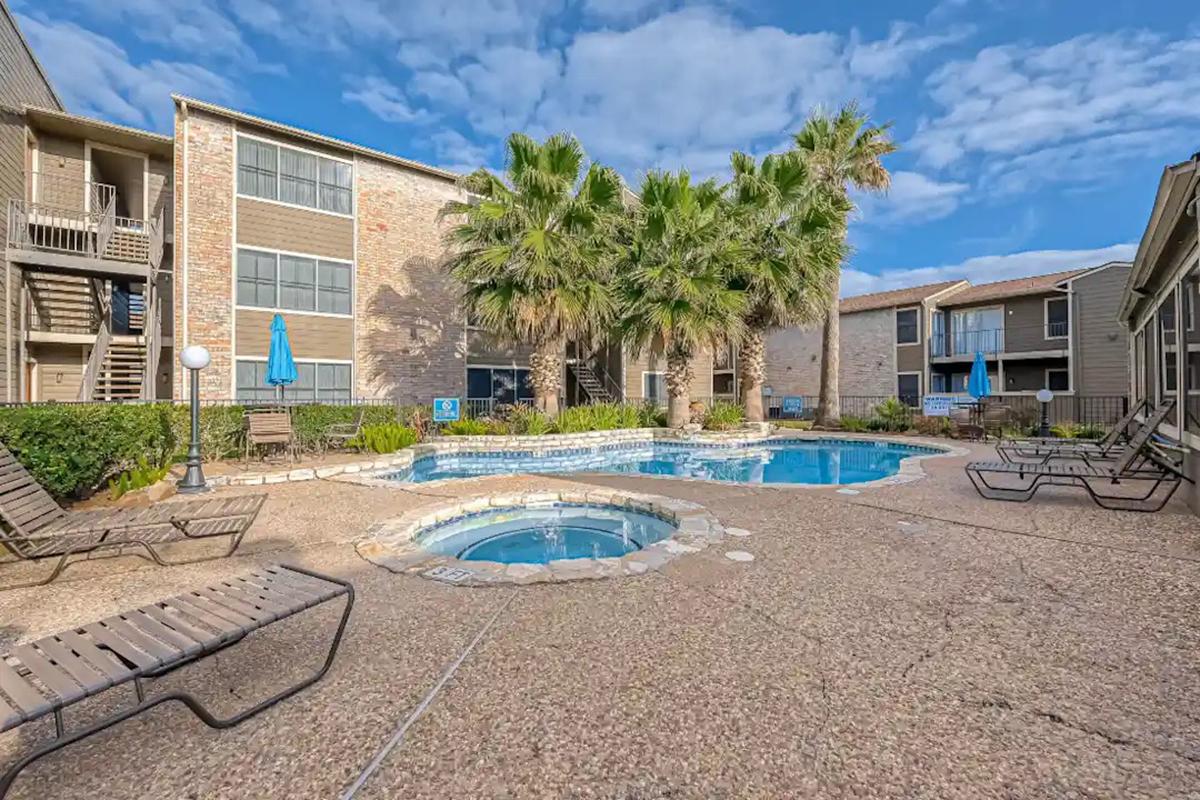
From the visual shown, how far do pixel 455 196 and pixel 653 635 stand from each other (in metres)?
17.9

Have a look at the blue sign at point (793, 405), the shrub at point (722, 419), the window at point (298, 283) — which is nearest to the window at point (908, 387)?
the blue sign at point (793, 405)

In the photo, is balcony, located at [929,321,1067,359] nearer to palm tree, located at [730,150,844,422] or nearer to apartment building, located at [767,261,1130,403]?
apartment building, located at [767,261,1130,403]

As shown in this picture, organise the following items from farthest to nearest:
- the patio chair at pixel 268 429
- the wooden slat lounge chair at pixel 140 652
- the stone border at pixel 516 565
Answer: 1. the patio chair at pixel 268 429
2. the stone border at pixel 516 565
3. the wooden slat lounge chair at pixel 140 652

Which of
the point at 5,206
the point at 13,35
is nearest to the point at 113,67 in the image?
the point at 13,35

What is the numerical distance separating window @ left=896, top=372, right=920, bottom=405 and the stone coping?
10.9 metres

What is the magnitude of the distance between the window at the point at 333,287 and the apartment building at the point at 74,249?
370 cm

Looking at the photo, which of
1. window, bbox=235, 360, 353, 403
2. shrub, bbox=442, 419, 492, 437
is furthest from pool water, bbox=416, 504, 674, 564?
window, bbox=235, 360, 353, 403

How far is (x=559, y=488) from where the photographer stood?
7.67m

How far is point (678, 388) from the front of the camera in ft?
51.7

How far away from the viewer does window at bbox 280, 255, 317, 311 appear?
14973mm

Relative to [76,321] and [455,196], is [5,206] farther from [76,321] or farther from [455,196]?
[455,196]

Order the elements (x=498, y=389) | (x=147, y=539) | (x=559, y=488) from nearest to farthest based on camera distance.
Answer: (x=147, y=539) → (x=559, y=488) → (x=498, y=389)

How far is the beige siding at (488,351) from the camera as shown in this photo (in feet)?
60.7

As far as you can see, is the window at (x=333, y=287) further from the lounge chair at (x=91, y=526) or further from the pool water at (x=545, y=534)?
the pool water at (x=545, y=534)
